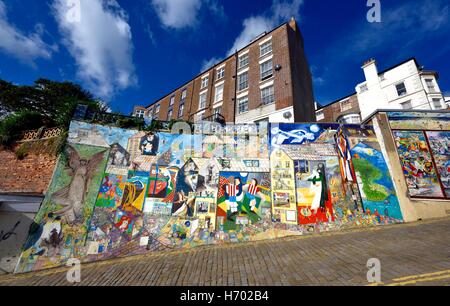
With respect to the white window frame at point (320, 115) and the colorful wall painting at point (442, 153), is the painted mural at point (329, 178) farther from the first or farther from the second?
the white window frame at point (320, 115)

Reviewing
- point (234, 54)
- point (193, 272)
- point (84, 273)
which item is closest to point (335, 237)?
point (193, 272)

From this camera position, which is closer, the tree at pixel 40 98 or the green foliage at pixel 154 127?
the green foliage at pixel 154 127

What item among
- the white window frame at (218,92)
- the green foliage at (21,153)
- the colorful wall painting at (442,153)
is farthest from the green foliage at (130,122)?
the colorful wall painting at (442,153)

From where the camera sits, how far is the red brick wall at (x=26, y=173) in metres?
9.69

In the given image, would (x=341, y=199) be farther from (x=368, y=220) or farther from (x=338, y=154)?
(x=338, y=154)

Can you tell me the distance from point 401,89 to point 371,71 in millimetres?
4752

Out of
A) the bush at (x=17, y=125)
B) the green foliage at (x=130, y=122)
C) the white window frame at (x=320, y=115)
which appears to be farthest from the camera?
the white window frame at (x=320, y=115)

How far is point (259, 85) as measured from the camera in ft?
61.6

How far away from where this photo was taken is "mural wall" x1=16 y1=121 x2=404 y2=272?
8969 millimetres

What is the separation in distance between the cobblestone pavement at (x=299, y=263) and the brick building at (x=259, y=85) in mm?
10165

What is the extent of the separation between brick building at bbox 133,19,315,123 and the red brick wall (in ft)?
43.2

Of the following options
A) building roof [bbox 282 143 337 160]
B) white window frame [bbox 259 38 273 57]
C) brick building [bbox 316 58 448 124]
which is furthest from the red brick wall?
brick building [bbox 316 58 448 124]

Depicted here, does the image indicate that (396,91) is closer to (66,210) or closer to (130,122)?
(130,122)

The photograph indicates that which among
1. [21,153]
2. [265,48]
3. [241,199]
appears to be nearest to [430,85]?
[265,48]
